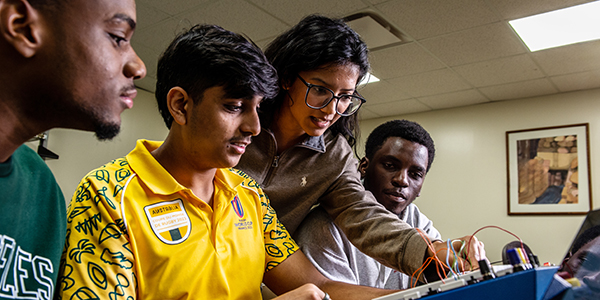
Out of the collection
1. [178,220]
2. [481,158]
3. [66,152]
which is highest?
[481,158]

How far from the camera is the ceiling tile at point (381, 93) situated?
506cm

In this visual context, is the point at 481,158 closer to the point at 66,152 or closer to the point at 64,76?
the point at 66,152

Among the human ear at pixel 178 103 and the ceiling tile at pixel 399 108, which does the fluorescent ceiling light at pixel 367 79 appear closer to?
the human ear at pixel 178 103

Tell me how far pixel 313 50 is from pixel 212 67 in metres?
0.42

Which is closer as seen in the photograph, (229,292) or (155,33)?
(229,292)

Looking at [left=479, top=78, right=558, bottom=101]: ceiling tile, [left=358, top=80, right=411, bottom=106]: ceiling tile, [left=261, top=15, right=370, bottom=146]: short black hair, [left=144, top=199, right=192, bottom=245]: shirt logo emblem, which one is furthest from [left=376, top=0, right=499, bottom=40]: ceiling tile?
[left=144, top=199, right=192, bottom=245]: shirt logo emblem

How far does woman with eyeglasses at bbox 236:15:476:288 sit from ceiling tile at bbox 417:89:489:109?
4166mm

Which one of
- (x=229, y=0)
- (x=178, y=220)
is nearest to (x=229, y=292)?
(x=178, y=220)

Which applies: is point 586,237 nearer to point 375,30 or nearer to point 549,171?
point 375,30

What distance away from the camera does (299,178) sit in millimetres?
1430

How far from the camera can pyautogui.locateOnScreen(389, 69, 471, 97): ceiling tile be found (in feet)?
15.3

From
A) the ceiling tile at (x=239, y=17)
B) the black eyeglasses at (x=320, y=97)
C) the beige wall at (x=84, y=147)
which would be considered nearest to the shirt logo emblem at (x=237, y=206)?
the black eyeglasses at (x=320, y=97)

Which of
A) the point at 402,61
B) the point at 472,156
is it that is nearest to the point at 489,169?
the point at 472,156

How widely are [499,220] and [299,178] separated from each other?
4.53 meters
